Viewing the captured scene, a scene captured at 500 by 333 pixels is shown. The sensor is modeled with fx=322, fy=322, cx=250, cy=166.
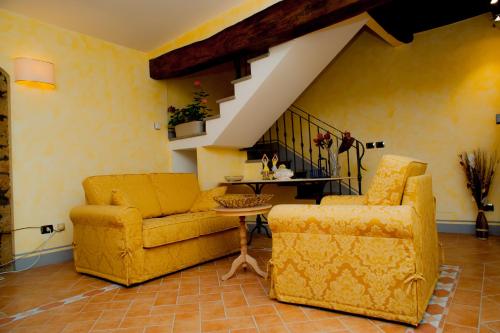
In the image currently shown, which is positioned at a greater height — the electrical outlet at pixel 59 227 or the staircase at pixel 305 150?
the staircase at pixel 305 150

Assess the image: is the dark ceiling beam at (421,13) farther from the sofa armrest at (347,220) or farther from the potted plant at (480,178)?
the sofa armrest at (347,220)

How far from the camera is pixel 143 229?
2.80 meters

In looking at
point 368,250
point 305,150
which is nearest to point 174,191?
point 368,250

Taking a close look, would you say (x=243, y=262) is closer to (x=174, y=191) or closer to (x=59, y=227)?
(x=174, y=191)

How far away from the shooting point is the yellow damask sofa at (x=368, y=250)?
1778mm

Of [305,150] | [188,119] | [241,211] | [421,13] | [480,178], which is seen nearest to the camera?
[241,211]

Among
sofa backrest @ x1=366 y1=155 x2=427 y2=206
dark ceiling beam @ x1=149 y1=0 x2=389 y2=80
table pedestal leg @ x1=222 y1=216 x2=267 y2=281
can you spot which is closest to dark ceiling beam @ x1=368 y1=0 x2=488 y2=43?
dark ceiling beam @ x1=149 y1=0 x2=389 y2=80

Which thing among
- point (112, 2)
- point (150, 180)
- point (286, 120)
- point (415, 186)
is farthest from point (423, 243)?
point (286, 120)

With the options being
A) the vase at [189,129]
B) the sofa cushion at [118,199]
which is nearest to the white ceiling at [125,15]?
the vase at [189,129]

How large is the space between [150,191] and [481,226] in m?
3.94

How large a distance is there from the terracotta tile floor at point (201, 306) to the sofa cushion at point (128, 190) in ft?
2.51

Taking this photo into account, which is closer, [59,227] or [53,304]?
[53,304]

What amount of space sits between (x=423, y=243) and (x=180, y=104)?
4.34 m

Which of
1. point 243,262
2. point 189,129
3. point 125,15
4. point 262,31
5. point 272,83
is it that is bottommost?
point 243,262
